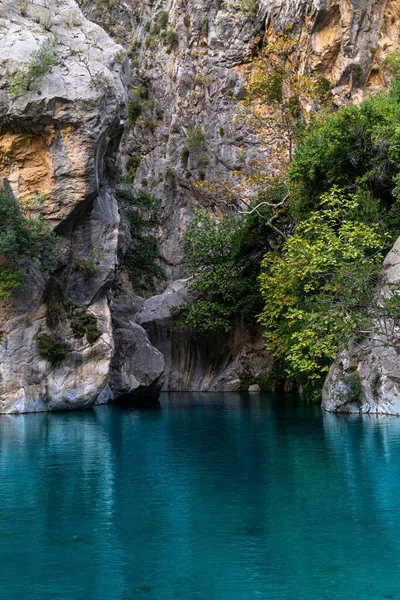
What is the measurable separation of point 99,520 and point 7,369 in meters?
17.8

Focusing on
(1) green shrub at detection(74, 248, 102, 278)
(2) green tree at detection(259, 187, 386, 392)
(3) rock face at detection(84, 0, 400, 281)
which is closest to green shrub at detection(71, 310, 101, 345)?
(1) green shrub at detection(74, 248, 102, 278)

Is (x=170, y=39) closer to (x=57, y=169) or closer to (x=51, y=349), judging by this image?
(x=57, y=169)

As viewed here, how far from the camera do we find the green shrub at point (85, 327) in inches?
1117

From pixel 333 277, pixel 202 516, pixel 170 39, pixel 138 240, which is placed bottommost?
pixel 202 516

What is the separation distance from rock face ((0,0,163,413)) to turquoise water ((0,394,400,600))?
27.4ft

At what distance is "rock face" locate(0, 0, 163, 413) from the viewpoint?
27.0 m

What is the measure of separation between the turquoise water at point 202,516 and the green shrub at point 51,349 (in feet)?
27.3

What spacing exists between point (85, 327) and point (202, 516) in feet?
63.6

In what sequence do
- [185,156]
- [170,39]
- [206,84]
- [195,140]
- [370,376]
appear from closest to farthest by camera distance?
[370,376]
[195,140]
[206,84]
[185,156]
[170,39]

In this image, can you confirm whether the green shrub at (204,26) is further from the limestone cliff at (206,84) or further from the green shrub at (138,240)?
the green shrub at (138,240)

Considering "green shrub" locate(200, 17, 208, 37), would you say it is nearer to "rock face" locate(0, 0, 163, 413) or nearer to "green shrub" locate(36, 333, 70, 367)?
"rock face" locate(0, 0, 163, 413)

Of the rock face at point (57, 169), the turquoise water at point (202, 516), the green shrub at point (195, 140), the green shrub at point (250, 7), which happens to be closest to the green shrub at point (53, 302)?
the rock face at point (57, 169)

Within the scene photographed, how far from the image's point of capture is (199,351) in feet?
149

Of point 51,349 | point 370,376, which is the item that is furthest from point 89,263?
point 370,376
